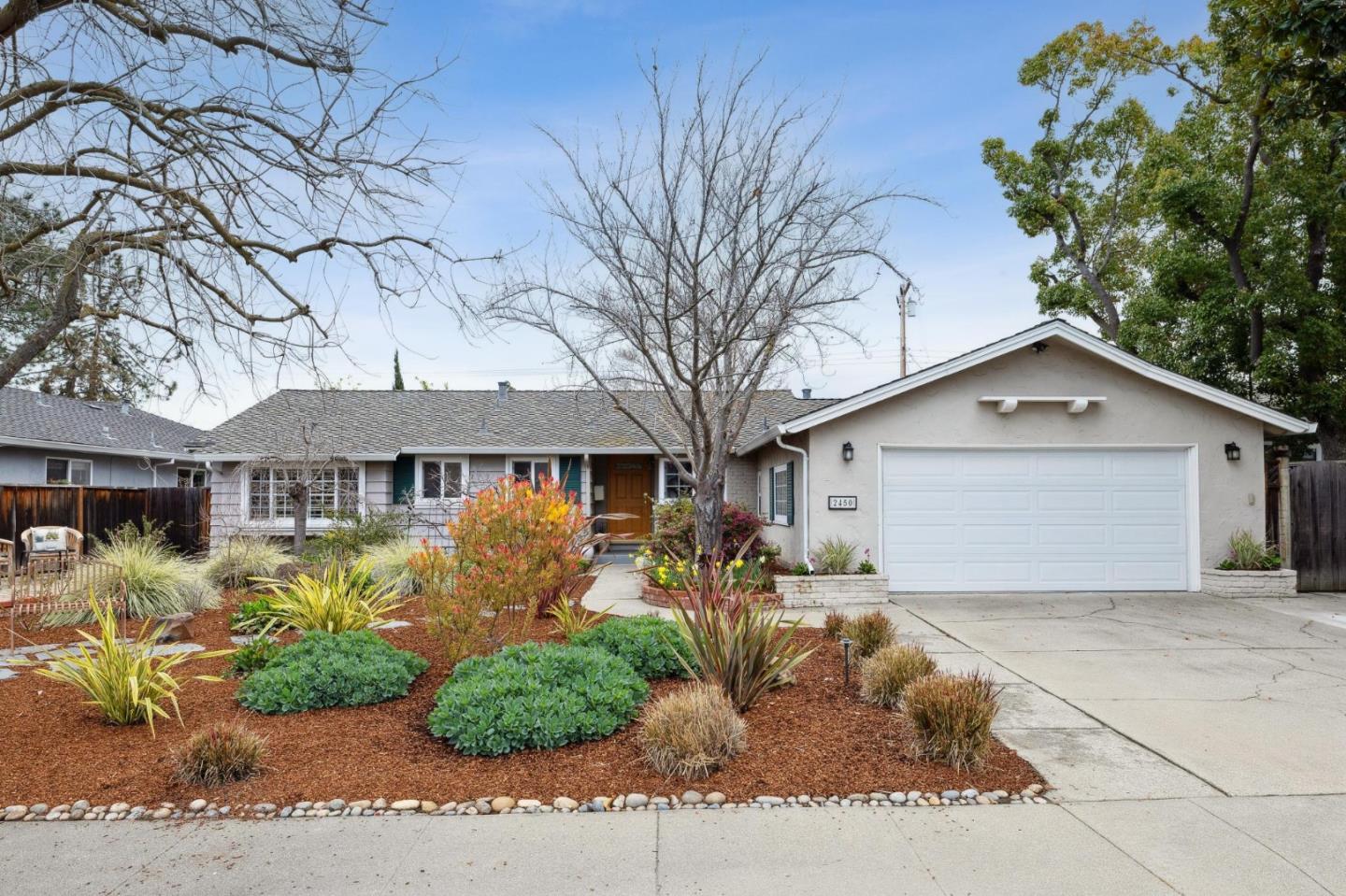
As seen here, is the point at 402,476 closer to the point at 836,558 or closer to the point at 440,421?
the point at 440,421

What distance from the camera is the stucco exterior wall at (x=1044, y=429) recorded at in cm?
1217

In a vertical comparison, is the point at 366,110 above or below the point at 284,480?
above

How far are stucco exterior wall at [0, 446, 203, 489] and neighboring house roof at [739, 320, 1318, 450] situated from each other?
54.0 feet

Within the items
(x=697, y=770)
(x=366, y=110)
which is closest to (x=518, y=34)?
(x=366, y=110)

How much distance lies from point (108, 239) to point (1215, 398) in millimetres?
13415

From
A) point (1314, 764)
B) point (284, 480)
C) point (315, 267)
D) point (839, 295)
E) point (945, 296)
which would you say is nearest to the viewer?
point (1314, 764)

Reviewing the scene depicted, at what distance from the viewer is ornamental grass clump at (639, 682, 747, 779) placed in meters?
4.56

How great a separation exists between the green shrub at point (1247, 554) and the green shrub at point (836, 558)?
18.1 feet

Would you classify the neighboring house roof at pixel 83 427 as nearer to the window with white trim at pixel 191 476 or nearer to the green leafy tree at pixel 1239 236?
the window with white trim at pixel 191 476

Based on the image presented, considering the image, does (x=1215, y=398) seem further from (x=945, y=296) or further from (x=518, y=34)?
(x=518, y=34)

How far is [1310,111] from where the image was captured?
10.8m

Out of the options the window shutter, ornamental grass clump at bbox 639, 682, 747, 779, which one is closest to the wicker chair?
ornamental grass clump at bbox 639, 682, 747, 779

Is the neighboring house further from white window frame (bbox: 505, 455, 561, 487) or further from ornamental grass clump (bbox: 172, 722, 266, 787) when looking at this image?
ornamental grass clump (bbox: 172, 722, 266, 787)

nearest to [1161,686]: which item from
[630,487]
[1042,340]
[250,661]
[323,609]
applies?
[1042,340]
